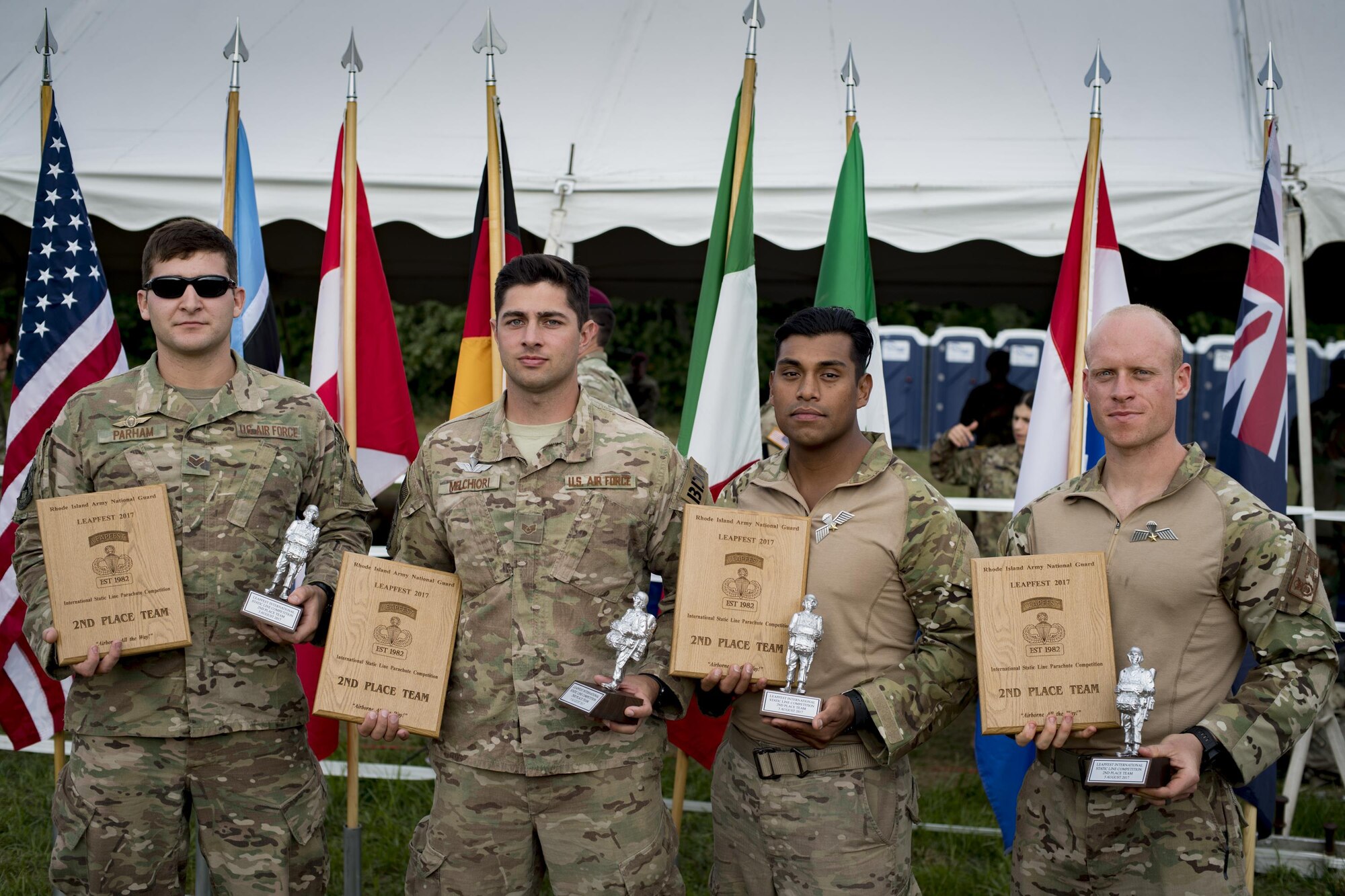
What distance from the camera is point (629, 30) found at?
593cm

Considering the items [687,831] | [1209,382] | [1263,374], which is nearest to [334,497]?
[687,831]

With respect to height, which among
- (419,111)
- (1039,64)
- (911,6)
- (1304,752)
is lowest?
(1304,752)

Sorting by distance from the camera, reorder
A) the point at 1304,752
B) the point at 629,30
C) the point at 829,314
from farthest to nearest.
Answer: the point at 629,30 < the point at 1304,752 < the point at 829,314

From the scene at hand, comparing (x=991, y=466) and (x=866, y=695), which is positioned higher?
(x=991, y=466)

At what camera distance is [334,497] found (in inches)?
125

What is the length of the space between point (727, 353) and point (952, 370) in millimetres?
13837

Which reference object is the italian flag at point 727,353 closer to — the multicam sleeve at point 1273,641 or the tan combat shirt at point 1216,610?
the tan combat shirt at point 1216,610

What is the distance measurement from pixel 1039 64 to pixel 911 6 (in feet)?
2.58

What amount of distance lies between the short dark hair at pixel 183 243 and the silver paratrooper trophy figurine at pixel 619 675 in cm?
143

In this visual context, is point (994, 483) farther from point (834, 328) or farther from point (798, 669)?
point (798, 669)

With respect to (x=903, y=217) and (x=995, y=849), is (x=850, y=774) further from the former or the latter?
(x=903, y=217)

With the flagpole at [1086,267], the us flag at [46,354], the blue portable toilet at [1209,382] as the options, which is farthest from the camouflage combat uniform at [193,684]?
the blue portable toilet at [1209,382]

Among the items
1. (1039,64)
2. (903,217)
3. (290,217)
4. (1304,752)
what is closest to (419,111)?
(290,217)

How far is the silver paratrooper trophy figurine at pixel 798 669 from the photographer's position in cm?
248
